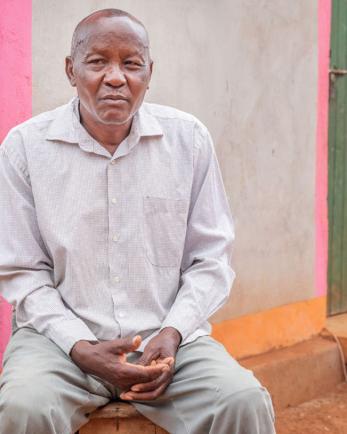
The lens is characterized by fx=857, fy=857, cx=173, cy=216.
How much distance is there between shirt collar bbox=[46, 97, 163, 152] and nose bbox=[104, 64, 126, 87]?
0.19m

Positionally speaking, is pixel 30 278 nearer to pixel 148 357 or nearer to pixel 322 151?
pixel 148 357

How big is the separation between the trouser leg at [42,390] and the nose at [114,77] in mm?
859

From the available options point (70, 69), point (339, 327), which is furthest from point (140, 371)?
point (339, 327)

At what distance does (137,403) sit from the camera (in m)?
2.72

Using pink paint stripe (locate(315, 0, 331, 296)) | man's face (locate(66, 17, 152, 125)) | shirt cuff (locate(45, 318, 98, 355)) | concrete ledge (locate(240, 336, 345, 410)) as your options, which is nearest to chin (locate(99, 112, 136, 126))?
man's face (locate(66, 17, 152, 125))

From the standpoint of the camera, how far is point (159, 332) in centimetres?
280

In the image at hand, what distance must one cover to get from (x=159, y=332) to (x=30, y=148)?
2.46 feet

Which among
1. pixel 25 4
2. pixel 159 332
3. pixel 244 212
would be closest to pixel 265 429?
pixel 159 332

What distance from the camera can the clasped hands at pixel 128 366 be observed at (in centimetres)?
259

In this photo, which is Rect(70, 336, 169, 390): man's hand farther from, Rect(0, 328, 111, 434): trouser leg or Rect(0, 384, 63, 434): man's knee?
Rect(0, 384, 63, 434): man's knee

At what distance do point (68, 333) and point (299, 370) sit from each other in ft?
8.56

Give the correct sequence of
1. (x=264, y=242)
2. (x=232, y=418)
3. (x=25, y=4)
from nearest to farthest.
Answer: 1. (x=232, y=418)
2. (x=25, y=4)
3. (x=264, y=242)

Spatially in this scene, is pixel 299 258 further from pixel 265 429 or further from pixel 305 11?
pixel 265 429

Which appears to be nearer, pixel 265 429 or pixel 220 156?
pixel 265 429
